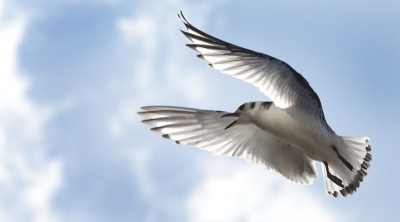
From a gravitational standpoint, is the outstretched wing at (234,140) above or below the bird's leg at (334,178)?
above

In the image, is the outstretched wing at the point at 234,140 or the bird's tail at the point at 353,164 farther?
the outstretched wing at the point at 234,140

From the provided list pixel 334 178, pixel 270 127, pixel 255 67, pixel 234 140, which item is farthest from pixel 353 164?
pixel 255 67

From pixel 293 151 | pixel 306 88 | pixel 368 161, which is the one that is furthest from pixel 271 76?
pixel 368 161

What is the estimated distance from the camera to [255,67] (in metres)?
5.47

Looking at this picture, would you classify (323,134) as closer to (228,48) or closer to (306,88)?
(306,88)

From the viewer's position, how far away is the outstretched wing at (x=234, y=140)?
21.8 ft

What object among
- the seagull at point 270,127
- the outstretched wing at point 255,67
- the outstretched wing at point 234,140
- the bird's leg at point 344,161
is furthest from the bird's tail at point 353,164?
the outstretched wing at point 255,67

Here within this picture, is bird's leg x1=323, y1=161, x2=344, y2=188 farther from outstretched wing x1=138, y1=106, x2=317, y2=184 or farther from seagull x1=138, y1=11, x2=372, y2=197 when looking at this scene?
outstretched wing x1=138, y1=106, x2=317, y2=184

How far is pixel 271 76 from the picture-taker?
18.1 feet

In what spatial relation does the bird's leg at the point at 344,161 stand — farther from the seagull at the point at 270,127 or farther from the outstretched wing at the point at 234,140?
the outstretched wing at the point at 234,140

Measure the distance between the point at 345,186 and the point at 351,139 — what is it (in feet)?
1.75

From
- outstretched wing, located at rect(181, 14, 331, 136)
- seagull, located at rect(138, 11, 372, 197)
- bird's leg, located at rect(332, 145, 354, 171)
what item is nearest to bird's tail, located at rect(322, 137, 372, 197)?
seagull, located at rect(138, 11, 372, 197)

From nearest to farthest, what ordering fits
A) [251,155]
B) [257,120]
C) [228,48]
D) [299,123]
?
[228,48] → [299,123] → [257,120] → [251,155]

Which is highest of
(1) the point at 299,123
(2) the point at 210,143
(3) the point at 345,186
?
(2) the point at 210,143
